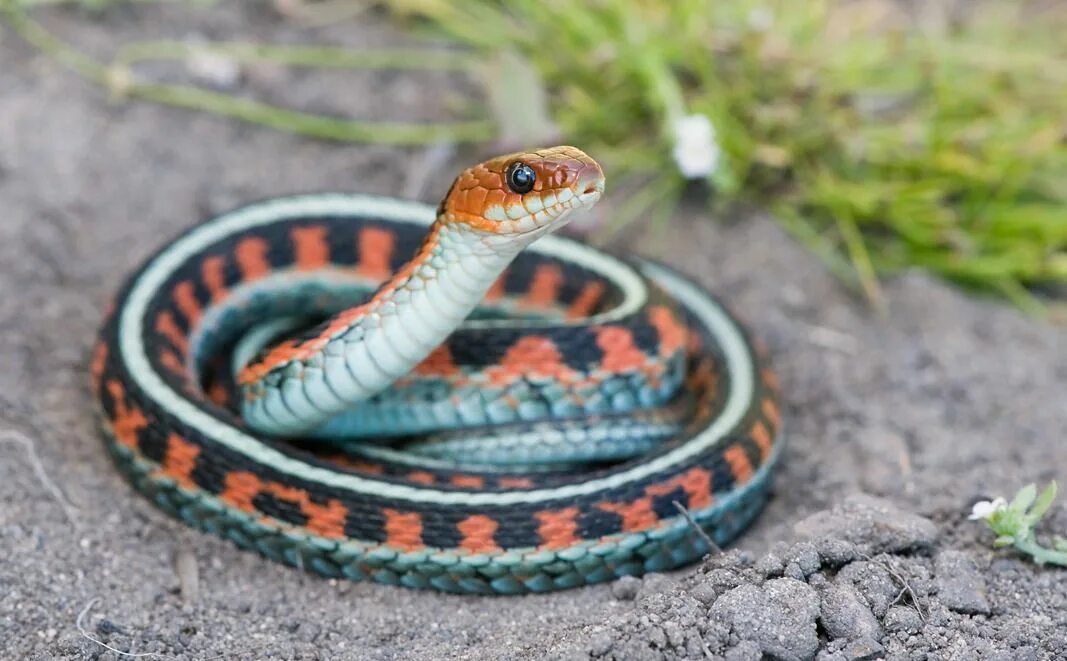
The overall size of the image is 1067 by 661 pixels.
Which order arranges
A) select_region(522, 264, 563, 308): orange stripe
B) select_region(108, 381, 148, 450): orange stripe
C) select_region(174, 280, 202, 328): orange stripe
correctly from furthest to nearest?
select_region(522, 264, 563, 308): orange stripe < select_region(174, 280, 202, 328): orange stripe < select_region(108, 381, 148, 450): orange stripe

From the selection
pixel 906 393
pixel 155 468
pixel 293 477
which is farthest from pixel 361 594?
pixel 906 393

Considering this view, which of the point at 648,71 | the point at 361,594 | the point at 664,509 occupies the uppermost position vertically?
the point at 648,71

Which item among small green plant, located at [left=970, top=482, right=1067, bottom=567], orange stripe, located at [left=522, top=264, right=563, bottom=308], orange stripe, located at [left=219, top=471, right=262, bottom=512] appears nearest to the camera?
small green plant, located at [left=970, top=482, right=1067, bottom=567]

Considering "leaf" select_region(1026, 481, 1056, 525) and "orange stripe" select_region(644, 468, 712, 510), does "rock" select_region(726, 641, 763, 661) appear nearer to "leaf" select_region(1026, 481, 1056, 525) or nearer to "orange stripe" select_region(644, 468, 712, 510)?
"orange stripe" select_region(644, 468, 712, 510)

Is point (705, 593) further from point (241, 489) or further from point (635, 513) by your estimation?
point (241, 489)

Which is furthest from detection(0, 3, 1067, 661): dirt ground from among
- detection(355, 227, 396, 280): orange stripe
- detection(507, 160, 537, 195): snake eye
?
detection(507, 160, 537, 195): snake eye

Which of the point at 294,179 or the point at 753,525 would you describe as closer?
the point at 753,525

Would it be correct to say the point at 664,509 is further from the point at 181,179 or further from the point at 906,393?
the point at 181,179
